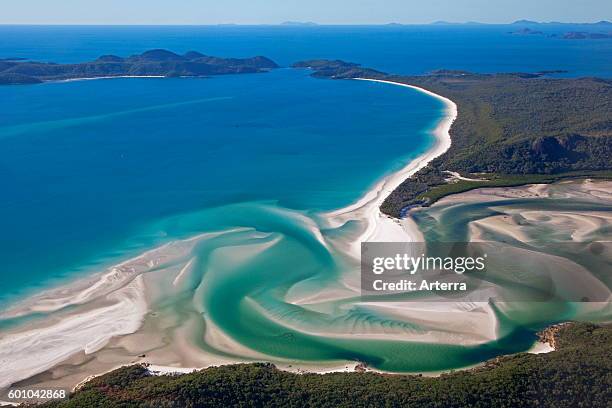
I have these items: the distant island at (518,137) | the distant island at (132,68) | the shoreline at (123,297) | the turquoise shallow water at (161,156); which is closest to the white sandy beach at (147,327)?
the shoreline at (123,297)

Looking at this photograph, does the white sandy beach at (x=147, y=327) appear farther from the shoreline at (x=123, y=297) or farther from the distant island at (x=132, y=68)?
the distant island at (x=132, y=68)

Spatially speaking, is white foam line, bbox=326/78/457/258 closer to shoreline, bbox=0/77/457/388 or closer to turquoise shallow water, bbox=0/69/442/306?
shoreline, bbox=0/77/457/388

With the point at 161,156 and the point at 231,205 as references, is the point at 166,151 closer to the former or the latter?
the point at 161,156

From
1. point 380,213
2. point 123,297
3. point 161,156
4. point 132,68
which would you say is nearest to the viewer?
point 123,297

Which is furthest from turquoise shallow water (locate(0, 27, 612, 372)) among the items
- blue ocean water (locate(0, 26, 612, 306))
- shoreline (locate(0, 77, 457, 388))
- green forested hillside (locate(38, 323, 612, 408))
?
green forested hillside (locate(38, 323, 612, 408))

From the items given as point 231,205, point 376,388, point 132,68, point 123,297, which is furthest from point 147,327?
point 132,68

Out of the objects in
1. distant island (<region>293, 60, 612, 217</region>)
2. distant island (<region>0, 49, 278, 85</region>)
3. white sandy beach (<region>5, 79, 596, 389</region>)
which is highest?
distant island (<region>0, 49, 278, 85</region>)
